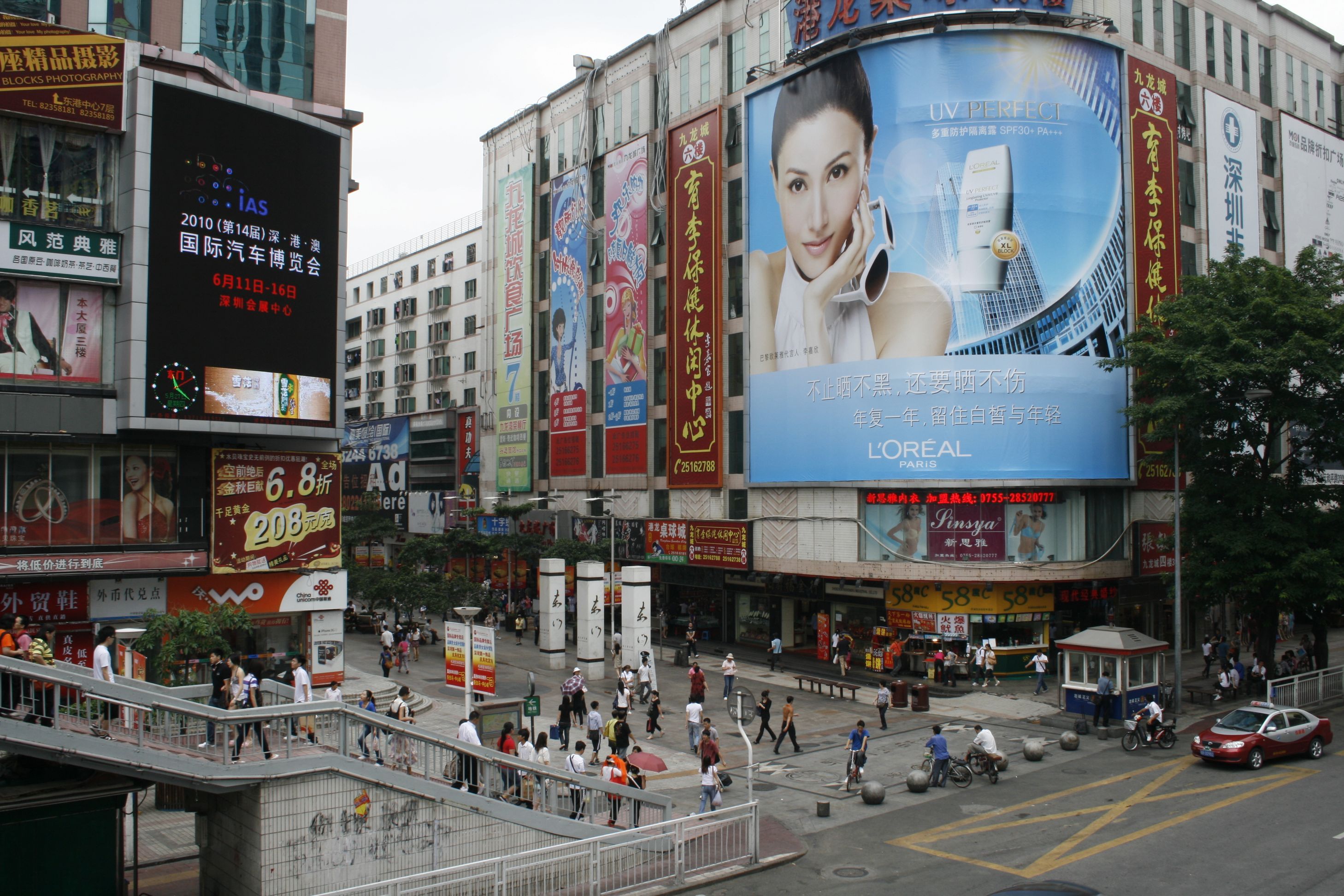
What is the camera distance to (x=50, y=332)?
88.9 feet

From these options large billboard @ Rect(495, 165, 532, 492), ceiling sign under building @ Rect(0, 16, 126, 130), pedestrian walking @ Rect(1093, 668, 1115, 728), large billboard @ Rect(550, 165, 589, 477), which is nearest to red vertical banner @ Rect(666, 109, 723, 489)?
large billboard @ Rect(550, 165, 589, 477)

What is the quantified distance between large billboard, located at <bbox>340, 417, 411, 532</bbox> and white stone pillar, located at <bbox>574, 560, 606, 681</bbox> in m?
35.3

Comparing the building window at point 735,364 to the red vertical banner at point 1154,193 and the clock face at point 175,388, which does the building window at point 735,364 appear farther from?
the clock face at point 175,388

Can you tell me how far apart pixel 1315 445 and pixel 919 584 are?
14513 millimetres

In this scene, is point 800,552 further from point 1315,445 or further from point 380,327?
point 380,327

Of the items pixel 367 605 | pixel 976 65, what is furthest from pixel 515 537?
pixel 976 65

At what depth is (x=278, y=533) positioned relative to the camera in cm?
3155

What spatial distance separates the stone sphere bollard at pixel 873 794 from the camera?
2189cm

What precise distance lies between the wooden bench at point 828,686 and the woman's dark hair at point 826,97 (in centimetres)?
2152

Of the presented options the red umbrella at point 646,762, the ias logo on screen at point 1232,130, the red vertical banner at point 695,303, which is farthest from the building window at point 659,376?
the red umbrella at point 646,762

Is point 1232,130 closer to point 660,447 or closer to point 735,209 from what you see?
point 735,209

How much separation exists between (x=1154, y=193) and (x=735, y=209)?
18.5 meters

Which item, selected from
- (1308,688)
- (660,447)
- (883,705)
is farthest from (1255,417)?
(660,447)

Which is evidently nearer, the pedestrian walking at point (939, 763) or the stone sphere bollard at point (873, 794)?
the stone sphere bollard at point (873, 794)
